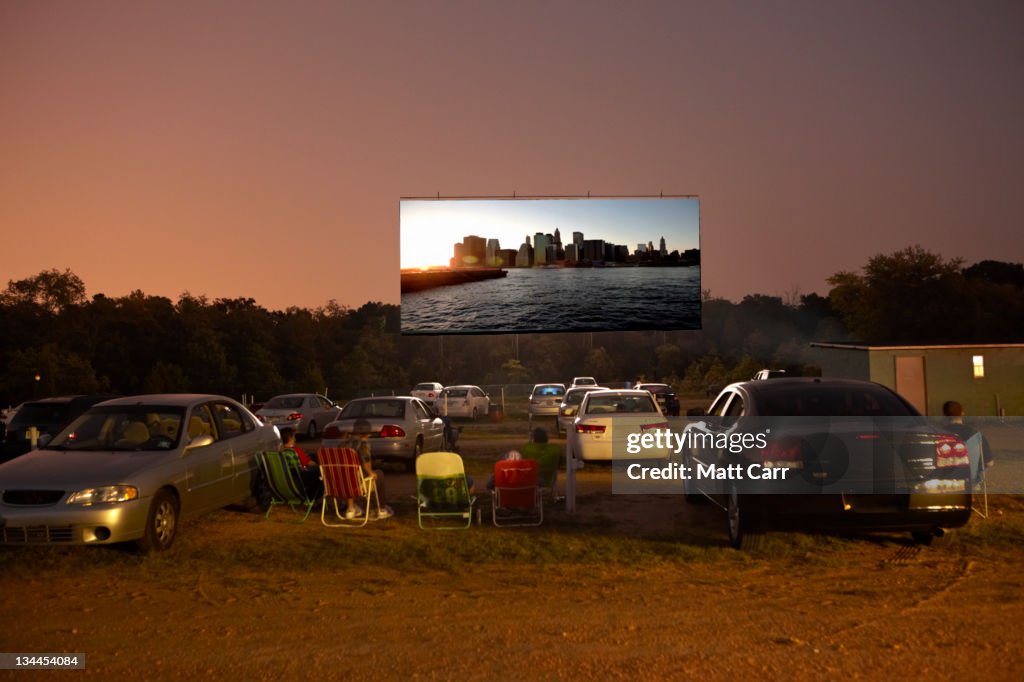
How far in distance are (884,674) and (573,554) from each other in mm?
3913

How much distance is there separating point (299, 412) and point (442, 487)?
52.4 ft

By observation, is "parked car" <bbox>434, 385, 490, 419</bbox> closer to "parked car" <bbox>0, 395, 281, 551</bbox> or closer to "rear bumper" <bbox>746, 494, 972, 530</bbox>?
"parked car" <bbox>0, 395, 281, 551</bbox>

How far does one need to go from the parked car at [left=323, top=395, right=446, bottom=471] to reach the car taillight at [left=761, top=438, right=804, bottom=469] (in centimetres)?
894

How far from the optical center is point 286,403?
2634 centimetres

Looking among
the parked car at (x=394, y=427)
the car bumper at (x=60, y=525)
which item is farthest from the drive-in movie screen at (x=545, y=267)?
the car bumper at (x=60, y=525)

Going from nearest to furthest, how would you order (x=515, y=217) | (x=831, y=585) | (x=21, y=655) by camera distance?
1. (x=21, y=655)
2. (x=831, y=585)
3. (x=515, y=217)

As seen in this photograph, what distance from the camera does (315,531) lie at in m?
10.4

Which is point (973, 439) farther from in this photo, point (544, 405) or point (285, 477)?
point (544, 405)

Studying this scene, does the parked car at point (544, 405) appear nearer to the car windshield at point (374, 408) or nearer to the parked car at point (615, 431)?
the car windshield at point (374, 408)

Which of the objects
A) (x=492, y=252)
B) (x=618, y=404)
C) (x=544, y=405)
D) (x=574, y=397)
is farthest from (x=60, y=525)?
(x=544, y=405)

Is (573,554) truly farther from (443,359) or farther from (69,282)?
(69,282)

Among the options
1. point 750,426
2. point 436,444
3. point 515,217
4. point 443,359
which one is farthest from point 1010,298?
point 750,426

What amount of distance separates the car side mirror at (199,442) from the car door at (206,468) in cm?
4

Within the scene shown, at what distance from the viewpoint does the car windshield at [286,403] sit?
2603 centimetres
